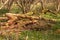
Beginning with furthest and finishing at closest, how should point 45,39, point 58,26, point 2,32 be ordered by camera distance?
point 58,26 → point 2,32 → point 45,39

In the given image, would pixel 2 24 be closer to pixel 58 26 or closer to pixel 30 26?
pixel 30 26

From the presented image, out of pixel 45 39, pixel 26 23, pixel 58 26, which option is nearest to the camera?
pixel 45 39

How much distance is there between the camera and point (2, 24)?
1466cm

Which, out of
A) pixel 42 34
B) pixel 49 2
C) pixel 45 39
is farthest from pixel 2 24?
pixel 49 2

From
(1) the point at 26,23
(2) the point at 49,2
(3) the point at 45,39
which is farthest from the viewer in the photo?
(2) the point at 49,2

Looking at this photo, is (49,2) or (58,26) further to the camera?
(49,2)

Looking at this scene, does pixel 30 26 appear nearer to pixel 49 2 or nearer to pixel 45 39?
pixel 45 39

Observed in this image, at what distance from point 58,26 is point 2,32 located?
162 inches

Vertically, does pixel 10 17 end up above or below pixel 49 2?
above

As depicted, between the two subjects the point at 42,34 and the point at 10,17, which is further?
the point at 10,17

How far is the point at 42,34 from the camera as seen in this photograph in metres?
13.2

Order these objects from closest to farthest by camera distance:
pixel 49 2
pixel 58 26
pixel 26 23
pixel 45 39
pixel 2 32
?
1. pixel 45 39
2. pixel 2 32
3. pixel 26 23
4. pixel 58 26
5. pixel 49 2

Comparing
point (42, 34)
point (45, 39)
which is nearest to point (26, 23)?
point (42, 34)

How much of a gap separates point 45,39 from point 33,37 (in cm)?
70
